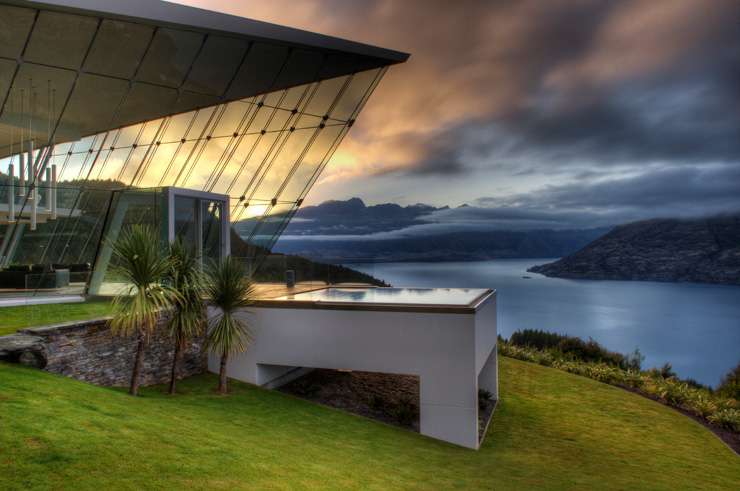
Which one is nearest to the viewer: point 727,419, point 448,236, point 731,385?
point 727,419

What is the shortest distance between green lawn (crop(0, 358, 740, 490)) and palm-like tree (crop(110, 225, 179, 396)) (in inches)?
41.4

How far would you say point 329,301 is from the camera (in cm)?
1174

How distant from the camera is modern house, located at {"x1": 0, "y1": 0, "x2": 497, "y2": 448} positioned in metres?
10.6

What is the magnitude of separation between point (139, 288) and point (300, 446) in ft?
12.0

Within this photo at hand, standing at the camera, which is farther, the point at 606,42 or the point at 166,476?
the point at 606,42

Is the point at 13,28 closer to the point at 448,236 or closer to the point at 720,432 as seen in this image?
the point at 720,432

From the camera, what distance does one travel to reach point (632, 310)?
55.5 meters

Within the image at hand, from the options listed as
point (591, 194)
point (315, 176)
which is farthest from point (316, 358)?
point (591, 194)

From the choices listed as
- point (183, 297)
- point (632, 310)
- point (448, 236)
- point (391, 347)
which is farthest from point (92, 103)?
point (632, 310)

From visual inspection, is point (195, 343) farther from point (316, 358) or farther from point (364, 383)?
point (364, 383)

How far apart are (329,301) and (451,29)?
18008 millimetres

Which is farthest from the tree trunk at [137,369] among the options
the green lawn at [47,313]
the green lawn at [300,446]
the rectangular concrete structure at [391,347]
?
the rectangular concrete structure at [391,347]

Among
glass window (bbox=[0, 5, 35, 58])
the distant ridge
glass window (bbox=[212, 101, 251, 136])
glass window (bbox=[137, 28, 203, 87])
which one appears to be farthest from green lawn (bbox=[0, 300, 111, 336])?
the distant ridge

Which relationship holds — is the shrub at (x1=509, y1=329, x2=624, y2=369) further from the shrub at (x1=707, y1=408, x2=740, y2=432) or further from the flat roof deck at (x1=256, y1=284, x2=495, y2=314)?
the flat roof deck at (x1=256, y1=284, x2=495, y2=314)
